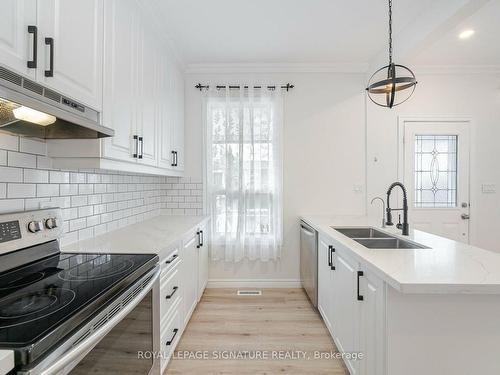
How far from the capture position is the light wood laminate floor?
1945mm

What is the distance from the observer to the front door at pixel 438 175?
11.1ft

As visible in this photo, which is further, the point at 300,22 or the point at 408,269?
the point at 300,22

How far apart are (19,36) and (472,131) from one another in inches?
170

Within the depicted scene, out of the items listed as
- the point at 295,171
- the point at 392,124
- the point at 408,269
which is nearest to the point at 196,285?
the point at 295,171

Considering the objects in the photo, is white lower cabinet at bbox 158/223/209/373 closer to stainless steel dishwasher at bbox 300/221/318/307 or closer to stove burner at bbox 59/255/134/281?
stove burner at bbox 59/255/134/281

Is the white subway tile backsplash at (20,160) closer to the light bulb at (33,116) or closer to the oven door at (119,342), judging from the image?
the light bulb at (33,116)

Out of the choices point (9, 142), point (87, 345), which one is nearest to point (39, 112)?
point (9, 142)

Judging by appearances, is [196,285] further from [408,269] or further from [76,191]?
[408,269]

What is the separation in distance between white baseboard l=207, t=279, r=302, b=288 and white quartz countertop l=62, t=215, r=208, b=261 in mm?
1192

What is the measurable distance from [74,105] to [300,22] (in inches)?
82.0

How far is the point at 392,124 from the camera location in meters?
3.38

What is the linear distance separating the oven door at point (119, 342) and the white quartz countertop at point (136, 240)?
256 millimetres

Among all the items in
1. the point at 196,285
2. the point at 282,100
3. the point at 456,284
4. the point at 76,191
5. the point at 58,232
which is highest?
the point at 282,100

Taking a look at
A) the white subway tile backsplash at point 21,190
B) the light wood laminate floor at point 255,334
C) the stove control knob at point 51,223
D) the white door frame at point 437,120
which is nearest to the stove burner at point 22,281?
the stove control knob at point 51,223
